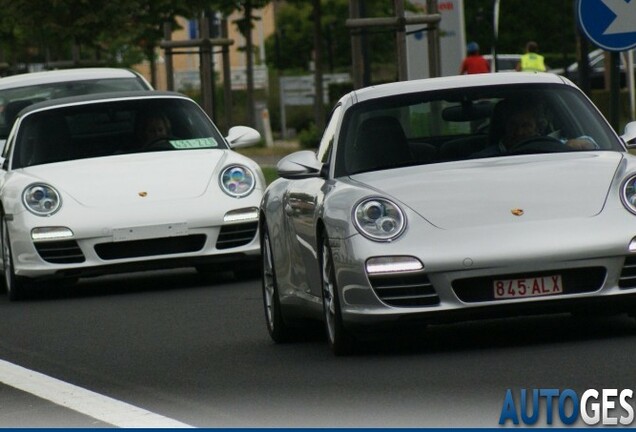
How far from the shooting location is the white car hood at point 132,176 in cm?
1526

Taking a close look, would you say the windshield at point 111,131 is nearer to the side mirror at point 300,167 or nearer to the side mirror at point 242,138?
the side mirror at point 242,138

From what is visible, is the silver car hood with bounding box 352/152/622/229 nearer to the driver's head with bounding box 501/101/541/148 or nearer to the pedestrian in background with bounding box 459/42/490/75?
the driver's head with bounding box 501/101/541/148

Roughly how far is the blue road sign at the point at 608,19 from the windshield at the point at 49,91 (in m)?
5.72

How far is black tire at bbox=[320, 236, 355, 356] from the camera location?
9.75 meters

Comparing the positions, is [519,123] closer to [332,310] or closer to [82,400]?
[332,310]

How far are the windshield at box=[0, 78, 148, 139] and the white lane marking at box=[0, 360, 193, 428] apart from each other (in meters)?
9.03

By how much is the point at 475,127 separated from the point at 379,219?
1.45 metres

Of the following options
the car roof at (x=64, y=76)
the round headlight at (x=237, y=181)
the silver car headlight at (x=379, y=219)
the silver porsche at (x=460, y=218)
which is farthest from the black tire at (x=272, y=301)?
the car roof at (x=64, y=76)

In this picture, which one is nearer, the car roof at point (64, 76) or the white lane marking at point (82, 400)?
the white lane marking at point (82, 400)

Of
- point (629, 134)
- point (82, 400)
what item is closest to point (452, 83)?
point (629, 134)

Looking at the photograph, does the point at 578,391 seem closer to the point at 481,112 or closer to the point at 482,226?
the point at 482,226

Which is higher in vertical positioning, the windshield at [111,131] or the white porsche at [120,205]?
the windshield at [111,131]

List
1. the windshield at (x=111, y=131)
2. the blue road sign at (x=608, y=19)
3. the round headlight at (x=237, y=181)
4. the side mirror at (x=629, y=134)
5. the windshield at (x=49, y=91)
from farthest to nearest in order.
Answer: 1. the windshield at (x=49, y=91)
2. the windshield at (x=111, y=131)
3. the round headlight at (x=237, y=181)
4. the blue road sign at (x=608, y=19)
5. the side mirror at (x=629, y=134)

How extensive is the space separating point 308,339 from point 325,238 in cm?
154
